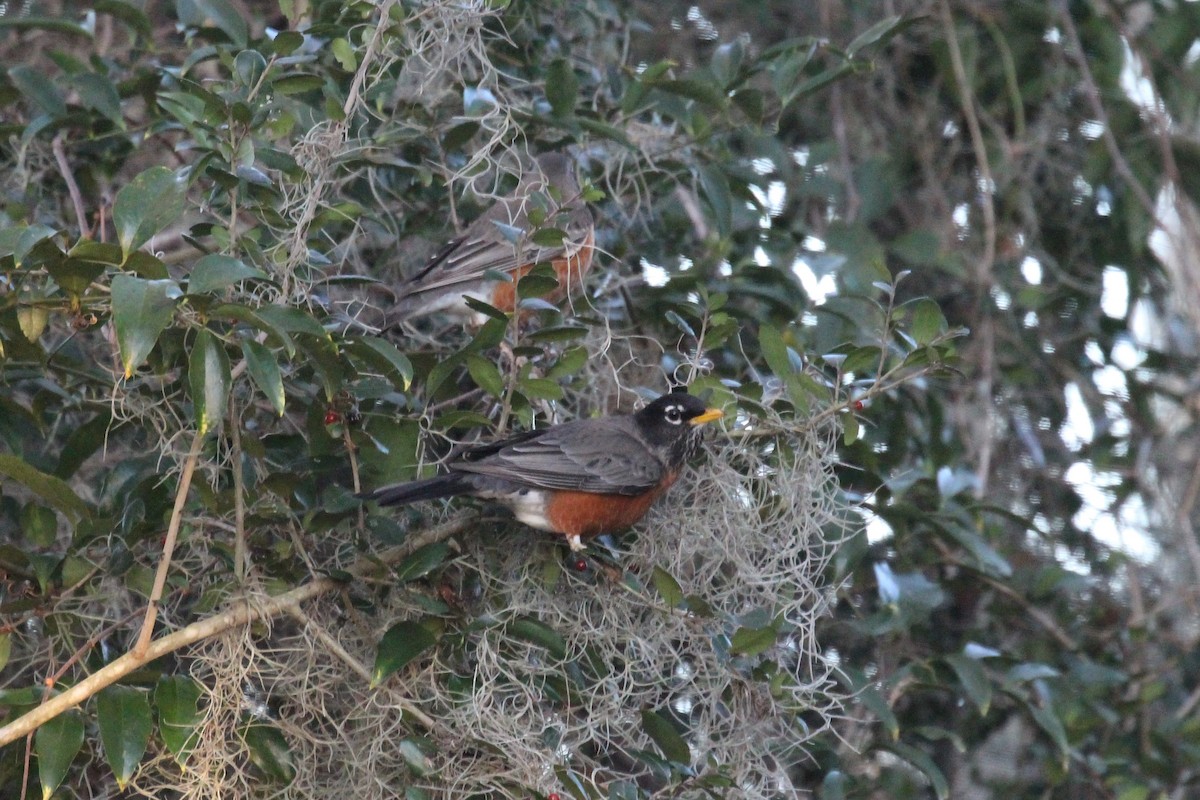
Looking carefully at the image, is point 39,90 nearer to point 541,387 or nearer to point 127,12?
point 127,12

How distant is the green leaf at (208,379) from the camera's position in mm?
2098

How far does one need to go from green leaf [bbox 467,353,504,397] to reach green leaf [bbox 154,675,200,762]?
81 cm

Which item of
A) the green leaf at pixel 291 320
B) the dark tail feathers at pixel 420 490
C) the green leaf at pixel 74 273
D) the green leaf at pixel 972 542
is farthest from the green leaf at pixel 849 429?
the green leaf at pixel 74 273

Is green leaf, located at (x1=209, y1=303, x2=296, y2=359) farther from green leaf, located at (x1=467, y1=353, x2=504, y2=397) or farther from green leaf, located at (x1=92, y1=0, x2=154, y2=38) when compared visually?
green leaf, located at (x1=92, y1=0, x2=154, y2=38)

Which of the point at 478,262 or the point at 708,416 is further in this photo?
the point at 478,262

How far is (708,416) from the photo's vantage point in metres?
2.84

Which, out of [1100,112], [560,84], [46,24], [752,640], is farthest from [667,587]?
[1100,112]

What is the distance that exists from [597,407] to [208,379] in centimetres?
133

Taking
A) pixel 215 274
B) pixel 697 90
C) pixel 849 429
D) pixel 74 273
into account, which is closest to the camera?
pixel 215 274

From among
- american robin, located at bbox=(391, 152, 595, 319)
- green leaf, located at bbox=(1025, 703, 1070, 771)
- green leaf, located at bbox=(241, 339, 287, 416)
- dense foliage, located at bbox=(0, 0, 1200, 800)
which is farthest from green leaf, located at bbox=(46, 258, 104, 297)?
green leaf, located at bbox=(1025, 703, 1070, 771)

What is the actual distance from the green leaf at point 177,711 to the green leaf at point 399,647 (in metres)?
0.33

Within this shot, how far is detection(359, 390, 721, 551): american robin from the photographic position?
2.73m

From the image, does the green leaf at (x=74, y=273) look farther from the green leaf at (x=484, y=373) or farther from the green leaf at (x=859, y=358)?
the green leaf at (x=859, y=358)

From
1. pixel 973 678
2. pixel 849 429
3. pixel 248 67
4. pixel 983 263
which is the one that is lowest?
pixel 973 678
